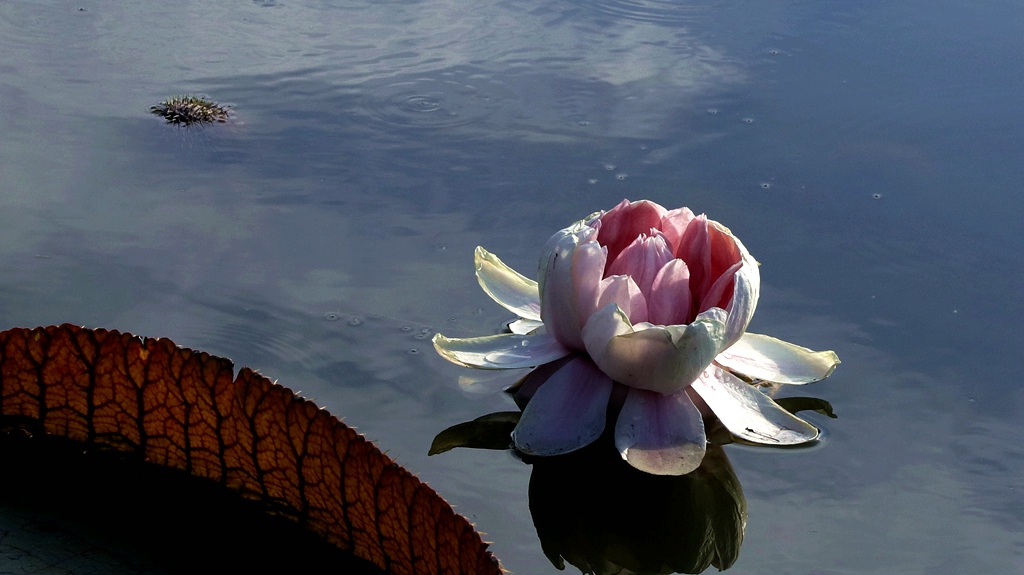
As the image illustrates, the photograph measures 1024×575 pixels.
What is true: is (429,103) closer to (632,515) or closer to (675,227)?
(675,227)

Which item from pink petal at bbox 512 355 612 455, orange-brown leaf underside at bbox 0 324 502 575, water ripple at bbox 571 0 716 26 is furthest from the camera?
water ripple at bbox 571 0 716 26

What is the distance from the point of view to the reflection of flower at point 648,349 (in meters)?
1.00

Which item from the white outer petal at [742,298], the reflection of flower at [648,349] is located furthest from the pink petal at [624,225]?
the white outer petal at [742,298]

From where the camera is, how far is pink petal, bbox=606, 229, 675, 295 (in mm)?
1055

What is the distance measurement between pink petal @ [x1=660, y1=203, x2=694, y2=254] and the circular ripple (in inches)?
30.5

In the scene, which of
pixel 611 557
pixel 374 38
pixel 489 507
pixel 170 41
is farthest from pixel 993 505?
pixel 170 41

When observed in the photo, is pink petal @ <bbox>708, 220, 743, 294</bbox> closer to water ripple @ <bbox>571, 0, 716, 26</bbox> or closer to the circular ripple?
the circular ripple

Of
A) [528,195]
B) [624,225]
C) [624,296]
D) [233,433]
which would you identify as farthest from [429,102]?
[233,433]

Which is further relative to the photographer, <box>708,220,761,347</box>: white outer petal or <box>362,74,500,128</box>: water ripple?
<box>362,74,500,128</box>: water ripple

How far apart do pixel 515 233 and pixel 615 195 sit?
226mm

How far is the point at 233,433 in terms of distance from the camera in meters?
0.74

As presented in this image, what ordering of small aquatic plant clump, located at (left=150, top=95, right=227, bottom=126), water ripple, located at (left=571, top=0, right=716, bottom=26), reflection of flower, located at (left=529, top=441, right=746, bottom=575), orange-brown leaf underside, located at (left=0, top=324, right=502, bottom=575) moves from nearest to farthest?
orange-brown leaf underside, located at (left=0, top=324, right=502, bottom=575) → reflection of flower, located at (left=529, top=441, right=746, bottom=575) → small aquatic plant clump, located at (left=150, top=95, right=227, bottom=126) → water ripple, located at (left=571, top=0, right=716, bottom=26)

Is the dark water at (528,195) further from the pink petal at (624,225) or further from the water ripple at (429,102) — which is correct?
the pink petal at (624,225)

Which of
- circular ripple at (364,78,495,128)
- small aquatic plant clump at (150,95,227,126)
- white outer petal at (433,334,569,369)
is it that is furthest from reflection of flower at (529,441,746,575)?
small aquatic plant clump at (150,95,227,126)
